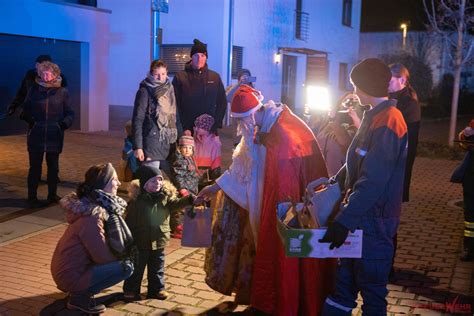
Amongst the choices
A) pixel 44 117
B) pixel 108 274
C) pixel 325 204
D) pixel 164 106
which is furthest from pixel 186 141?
pixel 325 204

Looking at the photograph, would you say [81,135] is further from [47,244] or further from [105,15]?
[47,244]

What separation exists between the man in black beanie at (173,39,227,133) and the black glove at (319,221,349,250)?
398cm

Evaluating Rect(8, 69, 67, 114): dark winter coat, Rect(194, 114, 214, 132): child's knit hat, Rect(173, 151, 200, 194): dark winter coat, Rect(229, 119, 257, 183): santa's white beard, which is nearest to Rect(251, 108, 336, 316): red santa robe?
Rect(229, 119, 257, 183): santa's white beard

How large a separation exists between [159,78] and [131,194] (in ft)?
7.03

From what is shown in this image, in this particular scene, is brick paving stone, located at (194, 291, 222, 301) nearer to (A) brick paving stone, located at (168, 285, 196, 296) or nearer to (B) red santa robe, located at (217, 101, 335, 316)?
(A) brick paving stone, located at (168, 285, 196, 296)

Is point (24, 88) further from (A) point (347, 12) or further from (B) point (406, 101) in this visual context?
(A) point (347, 12)

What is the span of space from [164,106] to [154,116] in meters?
0.16

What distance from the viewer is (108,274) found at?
14.8ft

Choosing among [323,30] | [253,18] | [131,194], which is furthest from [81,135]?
→ [323,30]

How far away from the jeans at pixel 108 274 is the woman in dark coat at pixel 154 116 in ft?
7.33

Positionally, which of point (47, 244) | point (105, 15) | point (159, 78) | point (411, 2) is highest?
point (411, 2)

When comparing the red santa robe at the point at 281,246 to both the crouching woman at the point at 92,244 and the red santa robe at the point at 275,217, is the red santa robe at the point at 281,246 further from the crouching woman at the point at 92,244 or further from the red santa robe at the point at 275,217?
the crouching woman at the point at 92,244

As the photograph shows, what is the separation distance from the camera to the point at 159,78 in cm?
674

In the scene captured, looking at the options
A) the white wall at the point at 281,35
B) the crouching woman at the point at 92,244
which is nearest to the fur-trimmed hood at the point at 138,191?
the crouching woman at the point at 92,244
